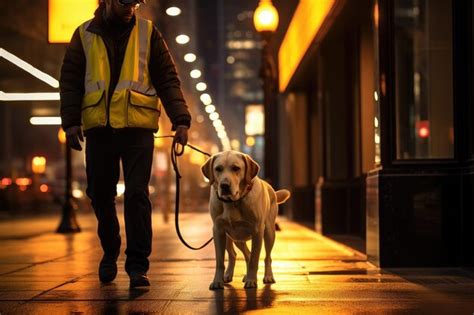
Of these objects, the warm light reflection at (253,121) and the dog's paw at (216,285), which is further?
the warm light reflection at (253,121)

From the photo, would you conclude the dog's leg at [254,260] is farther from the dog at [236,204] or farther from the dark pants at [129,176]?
the dark pants at [129,176]

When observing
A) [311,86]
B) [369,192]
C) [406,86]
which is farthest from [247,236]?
[311,86]

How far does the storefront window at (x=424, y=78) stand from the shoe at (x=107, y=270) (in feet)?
10.0

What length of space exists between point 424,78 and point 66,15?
617cm

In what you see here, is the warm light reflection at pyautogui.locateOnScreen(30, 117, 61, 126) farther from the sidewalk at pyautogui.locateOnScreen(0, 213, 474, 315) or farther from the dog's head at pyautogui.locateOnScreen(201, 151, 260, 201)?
the dog's head at pyautogui.locateOnScreen(201, 151, 260, 201)

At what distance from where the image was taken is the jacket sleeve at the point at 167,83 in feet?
21.9

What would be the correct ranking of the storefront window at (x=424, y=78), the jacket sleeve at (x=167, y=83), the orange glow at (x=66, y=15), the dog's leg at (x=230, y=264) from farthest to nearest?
the orange glow at (x=66, y=15)
the storefront window at (x=424, y=78)
the dog's leg at (x=230, y=264)
the jacket sleeve at (x=167, y=83)

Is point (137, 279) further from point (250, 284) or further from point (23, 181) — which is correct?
point (23, 181)

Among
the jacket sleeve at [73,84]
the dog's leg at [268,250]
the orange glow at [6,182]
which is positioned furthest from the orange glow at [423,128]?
the orange glow at [6,182]

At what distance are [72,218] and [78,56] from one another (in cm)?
1040

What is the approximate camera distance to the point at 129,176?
6.57 m

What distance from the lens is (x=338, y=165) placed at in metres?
14.8

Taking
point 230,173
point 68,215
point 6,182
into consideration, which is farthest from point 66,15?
point 6,182

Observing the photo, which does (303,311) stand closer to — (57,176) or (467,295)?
(467,295)
